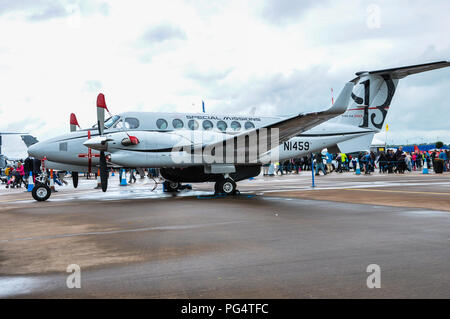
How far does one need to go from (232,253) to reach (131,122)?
31.1 ft

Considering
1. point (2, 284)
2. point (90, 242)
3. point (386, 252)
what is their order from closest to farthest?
point (2, 284), point (386, 252), point (90, 242)

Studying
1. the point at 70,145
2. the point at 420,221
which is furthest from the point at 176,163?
the point at 420,221

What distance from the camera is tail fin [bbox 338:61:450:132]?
1708 cm

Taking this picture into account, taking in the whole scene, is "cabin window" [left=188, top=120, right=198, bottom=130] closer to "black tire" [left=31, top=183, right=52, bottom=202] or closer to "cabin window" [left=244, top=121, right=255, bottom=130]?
"cabin window" [left=244, top=121, right=255, bottom=130]

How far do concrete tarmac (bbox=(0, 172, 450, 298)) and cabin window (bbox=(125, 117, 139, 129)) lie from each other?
5033mm

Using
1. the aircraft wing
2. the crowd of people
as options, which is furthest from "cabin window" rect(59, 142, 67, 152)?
the crowd of people

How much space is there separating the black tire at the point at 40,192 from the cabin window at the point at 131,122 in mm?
3552

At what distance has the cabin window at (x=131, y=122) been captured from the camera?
527 inches

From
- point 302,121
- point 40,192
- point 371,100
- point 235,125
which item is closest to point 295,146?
point 235,125

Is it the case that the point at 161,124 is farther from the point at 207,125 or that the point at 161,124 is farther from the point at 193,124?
the point at 207,125

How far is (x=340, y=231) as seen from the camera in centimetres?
626
